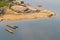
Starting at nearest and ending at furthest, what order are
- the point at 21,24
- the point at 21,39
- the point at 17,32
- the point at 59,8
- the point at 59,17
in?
1. the point at 21,39
2. the point at 17,32
3. the point at 21,24
4. the point at 59,17
5. the point at 59,8

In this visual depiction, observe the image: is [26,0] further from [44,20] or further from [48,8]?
[44,20]

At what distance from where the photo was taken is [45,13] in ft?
121

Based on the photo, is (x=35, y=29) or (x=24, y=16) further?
(x=24, y=16)

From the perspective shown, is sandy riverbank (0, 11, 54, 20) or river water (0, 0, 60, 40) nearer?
river water (0, 0, 60, 40)

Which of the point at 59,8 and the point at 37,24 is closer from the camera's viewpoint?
the point at 37,24

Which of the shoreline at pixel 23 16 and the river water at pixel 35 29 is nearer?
the river water at pixel 35 29

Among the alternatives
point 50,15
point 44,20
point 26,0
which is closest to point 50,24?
point 44,20

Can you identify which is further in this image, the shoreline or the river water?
the shoreline

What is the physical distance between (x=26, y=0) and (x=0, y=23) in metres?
15.4

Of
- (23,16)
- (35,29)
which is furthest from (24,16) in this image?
(35,29)

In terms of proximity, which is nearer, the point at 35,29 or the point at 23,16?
the point at 35,29

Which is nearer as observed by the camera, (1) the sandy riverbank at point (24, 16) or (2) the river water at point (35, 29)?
(2) the river water at point (35, 29)

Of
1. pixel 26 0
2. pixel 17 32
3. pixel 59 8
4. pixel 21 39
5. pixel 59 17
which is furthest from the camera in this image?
pixel 26 0

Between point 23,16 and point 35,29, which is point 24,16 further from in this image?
point 35,29
